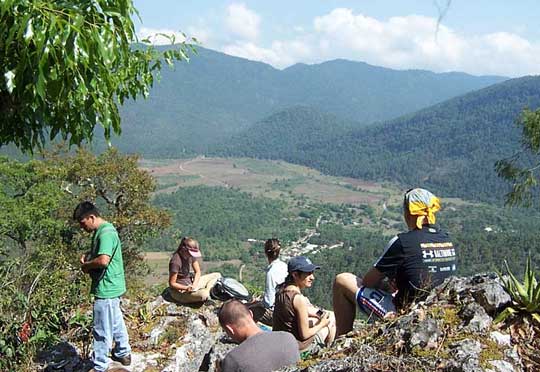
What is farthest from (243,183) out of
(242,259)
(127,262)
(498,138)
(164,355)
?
(164,355)

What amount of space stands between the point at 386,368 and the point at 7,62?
2.49 meters

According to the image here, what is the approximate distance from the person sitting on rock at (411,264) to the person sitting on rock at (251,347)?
790 millimetres

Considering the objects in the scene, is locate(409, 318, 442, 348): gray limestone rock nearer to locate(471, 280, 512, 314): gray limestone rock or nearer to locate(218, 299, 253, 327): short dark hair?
locate(471, 280, 512, 314): gray limestone rock

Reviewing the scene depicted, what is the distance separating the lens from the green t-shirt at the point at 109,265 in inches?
169

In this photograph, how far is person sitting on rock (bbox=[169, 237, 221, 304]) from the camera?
6797 millimetres

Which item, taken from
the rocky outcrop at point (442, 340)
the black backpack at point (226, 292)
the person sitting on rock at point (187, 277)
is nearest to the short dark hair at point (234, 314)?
the rocky outcrop at point (442, 340)

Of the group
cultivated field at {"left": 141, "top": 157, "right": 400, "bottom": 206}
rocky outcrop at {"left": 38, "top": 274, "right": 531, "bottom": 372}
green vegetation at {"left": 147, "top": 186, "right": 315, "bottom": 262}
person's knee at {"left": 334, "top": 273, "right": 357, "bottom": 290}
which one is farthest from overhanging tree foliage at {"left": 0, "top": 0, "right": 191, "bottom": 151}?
cultivated field at {"left": 141, "top": 157, "right": 400, "bottom": 206}

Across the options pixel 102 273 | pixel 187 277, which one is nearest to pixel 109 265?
pixel 102 273

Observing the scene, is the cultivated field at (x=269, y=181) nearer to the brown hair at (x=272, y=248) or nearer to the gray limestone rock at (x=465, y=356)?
the brown hair at (x=272, y=248)

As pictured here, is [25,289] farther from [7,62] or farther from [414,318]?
[414,318]

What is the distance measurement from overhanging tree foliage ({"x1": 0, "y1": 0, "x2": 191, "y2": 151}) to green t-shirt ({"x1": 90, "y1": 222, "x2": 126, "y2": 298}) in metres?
1.23

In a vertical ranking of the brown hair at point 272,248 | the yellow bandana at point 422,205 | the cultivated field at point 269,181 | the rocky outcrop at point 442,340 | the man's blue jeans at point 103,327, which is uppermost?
the yellow bandana at point 422,205

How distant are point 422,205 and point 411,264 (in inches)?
18.4

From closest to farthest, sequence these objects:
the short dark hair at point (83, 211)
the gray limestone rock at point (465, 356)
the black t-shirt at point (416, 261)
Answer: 1. the gray limestone rock at point (465, 356)
2. the black t-shirt at point (416, 261)
3. the short dark hair at point (83, 211)
